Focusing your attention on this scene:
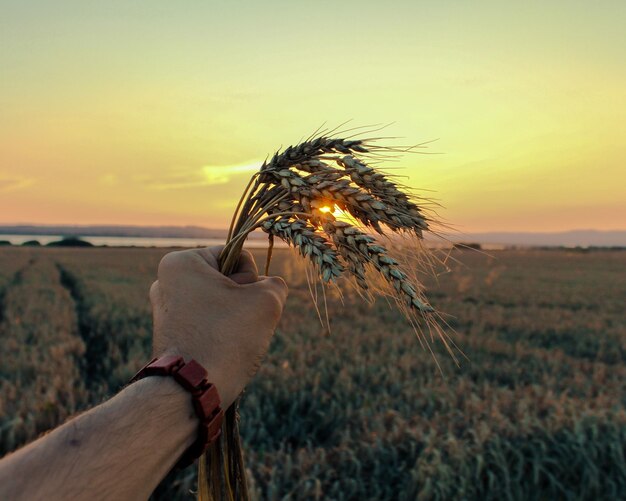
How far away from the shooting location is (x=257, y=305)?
185 centimetres

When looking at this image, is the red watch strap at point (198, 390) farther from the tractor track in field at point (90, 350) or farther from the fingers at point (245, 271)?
the tractor track in field at point (90, 350)

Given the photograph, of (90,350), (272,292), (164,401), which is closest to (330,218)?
(272,292)

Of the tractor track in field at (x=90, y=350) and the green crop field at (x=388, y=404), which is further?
the tractor track in field at (x=90, y=350)

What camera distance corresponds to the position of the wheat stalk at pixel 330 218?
5.05 ft

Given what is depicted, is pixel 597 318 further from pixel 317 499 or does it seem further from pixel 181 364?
pixel 181 364

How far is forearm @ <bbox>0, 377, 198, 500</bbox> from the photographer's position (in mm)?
1228

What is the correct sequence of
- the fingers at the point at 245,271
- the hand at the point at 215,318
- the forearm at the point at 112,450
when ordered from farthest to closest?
the fingers at the point at 245,271
the hand at the point at 215,318
the forearm at the point at 112,450

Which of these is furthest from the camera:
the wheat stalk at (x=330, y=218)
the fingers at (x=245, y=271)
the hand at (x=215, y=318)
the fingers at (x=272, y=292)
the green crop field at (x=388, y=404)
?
the green crop field at (x=388, y=404)

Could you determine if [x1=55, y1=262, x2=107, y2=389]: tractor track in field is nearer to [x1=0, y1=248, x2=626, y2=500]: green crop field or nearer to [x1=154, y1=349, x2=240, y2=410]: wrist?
[x1=0, y1=248, x2=626, y2=500]: green crop field

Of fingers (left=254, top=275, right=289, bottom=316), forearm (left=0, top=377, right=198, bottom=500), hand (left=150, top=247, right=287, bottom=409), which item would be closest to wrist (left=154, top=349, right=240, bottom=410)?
hand (left=150, top=247, right=287, bottom=409)

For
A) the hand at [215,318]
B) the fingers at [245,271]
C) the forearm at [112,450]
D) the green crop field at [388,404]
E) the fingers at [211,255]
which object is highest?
the fingers at [211,255]

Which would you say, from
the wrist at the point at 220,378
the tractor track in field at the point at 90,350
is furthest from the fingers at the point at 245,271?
the tractor track in field at the point at 90,350

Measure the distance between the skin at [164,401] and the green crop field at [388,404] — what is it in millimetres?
276

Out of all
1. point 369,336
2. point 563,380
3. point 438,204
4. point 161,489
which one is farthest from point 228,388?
point 369,336
